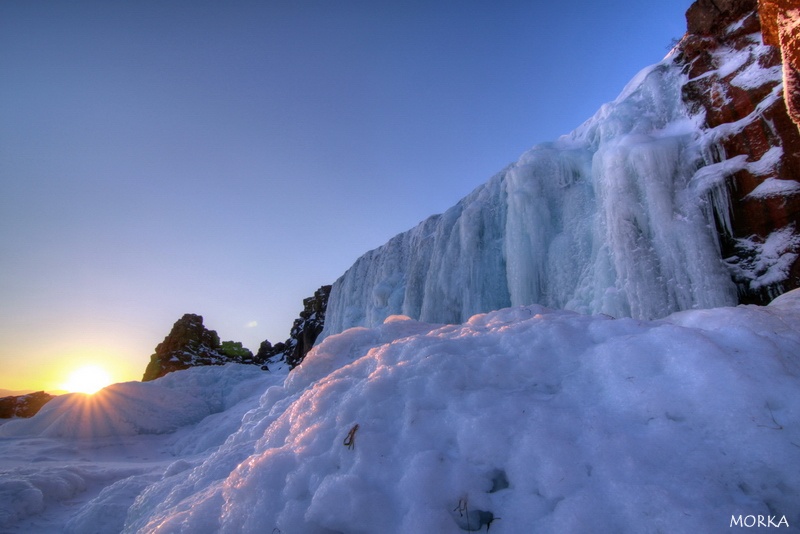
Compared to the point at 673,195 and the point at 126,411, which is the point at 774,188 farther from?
the point at 126,411

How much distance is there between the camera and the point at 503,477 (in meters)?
2.28

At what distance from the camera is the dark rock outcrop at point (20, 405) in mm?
20297

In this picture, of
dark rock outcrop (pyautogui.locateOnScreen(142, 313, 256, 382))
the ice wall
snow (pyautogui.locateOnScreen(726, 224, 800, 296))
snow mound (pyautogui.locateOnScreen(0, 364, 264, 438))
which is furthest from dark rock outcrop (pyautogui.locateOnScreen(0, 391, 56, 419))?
snow (pyautogui.locateOnScreen(726, 224, 800, 296))

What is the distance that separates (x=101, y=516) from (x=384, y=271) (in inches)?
713

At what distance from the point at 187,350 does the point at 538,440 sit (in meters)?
38.3

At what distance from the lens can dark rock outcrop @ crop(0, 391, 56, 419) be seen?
2030cm

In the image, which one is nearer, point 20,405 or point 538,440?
point 538,440

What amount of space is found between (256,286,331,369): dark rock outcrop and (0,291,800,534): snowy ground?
100.0 feet

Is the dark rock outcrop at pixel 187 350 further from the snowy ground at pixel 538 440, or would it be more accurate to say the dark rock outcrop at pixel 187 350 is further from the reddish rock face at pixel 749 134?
the reddish rock face at pixel 749 134

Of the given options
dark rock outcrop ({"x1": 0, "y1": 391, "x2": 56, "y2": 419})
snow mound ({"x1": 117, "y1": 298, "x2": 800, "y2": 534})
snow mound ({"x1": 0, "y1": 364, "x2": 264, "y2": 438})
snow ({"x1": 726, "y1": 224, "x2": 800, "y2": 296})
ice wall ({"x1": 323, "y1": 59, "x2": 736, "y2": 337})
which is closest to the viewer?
snow mound ({"x1": 117, "y1": 298, "x2": 800, "y2": 534})

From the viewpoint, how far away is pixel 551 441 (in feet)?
7.56

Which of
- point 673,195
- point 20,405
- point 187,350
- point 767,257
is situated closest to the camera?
point 767,257

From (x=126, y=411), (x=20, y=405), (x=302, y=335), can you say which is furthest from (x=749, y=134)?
(x=302, y=335)

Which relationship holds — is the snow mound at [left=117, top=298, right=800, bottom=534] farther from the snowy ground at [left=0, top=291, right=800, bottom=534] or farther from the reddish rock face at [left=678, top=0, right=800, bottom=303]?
the reddish rock face at [left=678, top=0, right=800, bottom=303]
